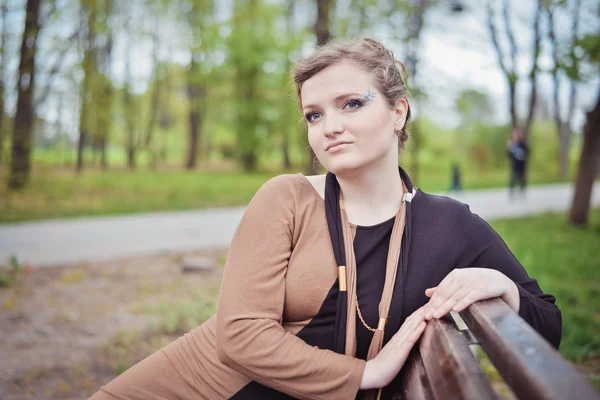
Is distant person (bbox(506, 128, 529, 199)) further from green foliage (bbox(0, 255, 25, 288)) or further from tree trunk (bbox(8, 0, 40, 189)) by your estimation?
green foliage (bbox(0, 255, 25, 288))

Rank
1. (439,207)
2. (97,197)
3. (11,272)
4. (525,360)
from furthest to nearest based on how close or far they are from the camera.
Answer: (97,197) → (11,272) → (439,207) → (525,360)

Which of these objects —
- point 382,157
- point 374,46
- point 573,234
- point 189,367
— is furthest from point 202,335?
point 573,234

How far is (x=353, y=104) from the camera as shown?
1.72 metres

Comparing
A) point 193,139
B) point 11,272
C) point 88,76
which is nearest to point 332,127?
point 11,272

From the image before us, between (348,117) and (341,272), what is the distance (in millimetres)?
481

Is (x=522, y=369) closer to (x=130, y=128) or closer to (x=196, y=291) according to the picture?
(x=196, y=291)

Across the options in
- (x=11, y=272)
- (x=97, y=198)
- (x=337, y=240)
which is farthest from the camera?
(x=97, y=198)

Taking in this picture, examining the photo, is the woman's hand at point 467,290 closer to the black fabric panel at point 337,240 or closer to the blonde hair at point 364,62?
the black fabric panel at point 337,240

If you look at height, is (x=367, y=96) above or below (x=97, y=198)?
above

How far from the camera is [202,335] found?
1.86 metres

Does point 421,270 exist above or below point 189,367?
above

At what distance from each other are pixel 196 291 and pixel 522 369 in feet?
17.4

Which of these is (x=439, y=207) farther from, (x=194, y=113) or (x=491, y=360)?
(x=194, y=113)

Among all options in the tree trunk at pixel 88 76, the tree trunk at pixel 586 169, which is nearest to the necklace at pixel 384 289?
the tree trunk at pixel 586 169
